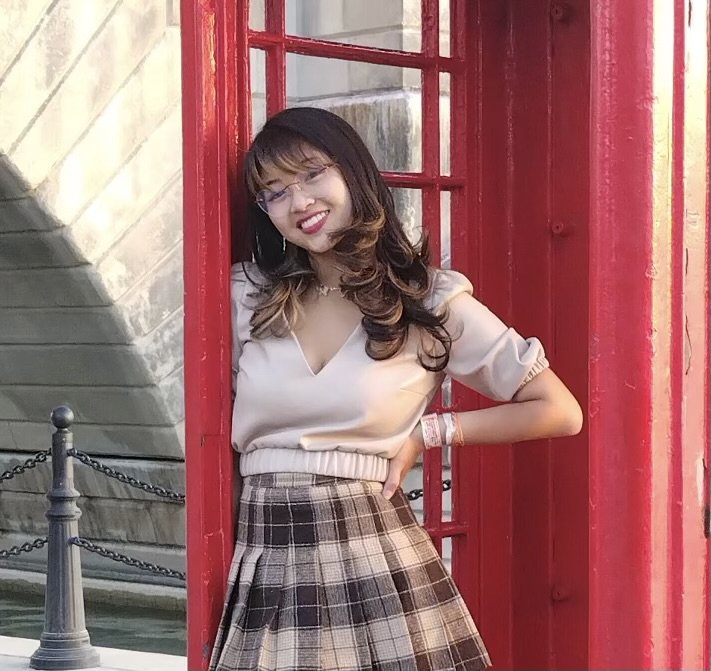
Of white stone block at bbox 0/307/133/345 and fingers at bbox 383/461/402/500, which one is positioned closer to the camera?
fingers at bbox 383/461/402/500

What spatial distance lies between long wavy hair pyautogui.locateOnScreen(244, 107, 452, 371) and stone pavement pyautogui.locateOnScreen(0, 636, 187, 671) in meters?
3.45

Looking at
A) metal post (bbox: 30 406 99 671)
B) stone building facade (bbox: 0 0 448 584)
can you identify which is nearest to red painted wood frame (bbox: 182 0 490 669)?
metal post (bbox: 30 406 99 671)

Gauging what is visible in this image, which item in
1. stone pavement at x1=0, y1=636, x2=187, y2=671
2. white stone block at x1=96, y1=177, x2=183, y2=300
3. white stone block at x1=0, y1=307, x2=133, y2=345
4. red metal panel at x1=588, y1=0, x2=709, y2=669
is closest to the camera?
red metal panel at x1=588, y1=0, x2=709, y2=669

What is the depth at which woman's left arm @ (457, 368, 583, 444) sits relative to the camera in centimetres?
258

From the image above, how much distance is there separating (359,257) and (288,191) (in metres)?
0.16

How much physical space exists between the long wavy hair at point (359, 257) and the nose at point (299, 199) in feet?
0.12

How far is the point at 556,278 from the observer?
314 centimetres

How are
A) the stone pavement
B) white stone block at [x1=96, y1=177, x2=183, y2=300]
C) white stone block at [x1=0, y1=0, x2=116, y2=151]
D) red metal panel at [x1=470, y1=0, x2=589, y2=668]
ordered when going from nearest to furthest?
1. red metal panel at [x1=470, y1=0, x2=589, y2=668]
2. the stone pavement
3. white stone block at [x1=0, y1=0, x2=116, y2=151]
4. white stone block at [x1=96, y1=177, x2=183, y2=300]

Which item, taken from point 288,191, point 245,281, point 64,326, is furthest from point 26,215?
point 288,191

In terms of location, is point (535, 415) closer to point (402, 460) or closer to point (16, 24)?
point (402, 460)

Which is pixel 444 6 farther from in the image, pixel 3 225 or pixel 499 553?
pixel 3 225

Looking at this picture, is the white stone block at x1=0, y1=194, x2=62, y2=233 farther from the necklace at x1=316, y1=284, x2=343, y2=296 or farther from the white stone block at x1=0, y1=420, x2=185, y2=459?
the necklace at x1=316, y1=284, x2=343, y2=296

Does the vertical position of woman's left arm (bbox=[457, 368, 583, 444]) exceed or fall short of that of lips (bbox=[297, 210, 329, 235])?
it falls short

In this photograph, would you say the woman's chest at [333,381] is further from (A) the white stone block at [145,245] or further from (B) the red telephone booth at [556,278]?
(A) the white stone block at [145,245]
